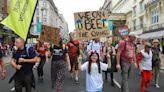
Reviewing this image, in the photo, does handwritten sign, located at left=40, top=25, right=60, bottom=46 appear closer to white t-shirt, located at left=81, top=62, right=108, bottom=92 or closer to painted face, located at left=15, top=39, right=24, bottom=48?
painted face, located at left=15, top=39, right=24, bottom=48

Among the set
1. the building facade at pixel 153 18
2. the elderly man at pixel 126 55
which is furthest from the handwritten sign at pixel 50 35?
the building facade at pixel 153 18

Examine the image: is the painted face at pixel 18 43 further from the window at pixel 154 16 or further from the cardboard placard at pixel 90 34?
the window at pixel 154 16

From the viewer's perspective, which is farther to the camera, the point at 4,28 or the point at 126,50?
the point at 4,28

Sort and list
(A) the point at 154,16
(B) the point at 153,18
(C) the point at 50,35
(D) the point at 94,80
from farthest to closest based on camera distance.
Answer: (B) the point at 153,18
(A) the point at 154,16
(C) the point at 50,35
(D) the point at 94,80

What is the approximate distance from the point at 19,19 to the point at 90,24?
375 cm

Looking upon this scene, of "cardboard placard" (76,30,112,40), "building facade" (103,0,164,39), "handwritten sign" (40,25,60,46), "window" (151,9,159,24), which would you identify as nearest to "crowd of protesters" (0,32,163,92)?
"handwritten sign" (40,25,60,46)

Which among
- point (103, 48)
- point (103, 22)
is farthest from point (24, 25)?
point (103, 48)

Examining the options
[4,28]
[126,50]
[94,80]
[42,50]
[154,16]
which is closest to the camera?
[94,80]

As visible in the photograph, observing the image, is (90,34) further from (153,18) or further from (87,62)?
Result: (153,18)

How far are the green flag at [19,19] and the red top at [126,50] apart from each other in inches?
121

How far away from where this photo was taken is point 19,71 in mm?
7582

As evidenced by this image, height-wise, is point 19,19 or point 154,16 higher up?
point 154,16

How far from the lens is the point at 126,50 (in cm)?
981

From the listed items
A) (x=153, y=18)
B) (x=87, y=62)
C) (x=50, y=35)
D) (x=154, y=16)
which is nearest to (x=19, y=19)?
(x=87, y=62)
